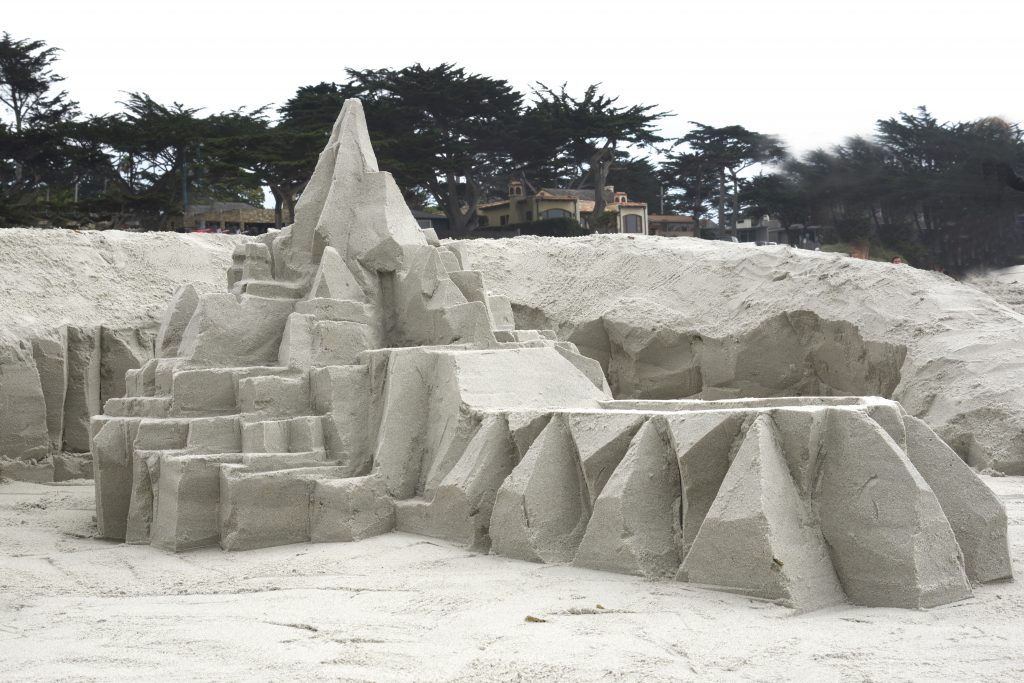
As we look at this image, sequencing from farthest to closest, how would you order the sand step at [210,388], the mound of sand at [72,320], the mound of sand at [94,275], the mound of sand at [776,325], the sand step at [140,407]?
the mound of sand at [94,275] < the mound of sand at [72,320] < the mound of sand at [776,325] < the sand step at [140,407] < the sand step at [210,388]

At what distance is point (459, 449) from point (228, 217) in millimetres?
18839

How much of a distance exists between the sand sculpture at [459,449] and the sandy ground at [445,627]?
0.71 ft

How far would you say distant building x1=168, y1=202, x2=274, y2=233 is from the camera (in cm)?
2233

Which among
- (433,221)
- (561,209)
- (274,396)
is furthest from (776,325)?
(433,221)

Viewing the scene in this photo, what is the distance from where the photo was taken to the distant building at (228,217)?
22.3m

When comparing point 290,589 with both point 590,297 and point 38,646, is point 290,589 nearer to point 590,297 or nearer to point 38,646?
point 38,646

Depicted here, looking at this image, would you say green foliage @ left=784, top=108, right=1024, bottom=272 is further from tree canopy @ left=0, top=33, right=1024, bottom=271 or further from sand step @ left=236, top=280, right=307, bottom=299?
sand step @ left=236, top=280, right=307, bottom=299

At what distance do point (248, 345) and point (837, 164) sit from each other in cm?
650

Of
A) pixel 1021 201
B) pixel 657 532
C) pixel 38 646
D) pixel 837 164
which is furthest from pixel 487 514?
pixel 1021 201

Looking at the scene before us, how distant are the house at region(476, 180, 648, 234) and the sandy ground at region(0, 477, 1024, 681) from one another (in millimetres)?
16921

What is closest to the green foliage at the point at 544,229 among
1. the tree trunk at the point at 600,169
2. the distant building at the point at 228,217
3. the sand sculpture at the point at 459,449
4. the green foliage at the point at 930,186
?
the tree trunk at the point at 600,169

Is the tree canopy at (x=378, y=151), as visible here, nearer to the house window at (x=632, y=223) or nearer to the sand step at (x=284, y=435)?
the house window at (x=632, y=223)

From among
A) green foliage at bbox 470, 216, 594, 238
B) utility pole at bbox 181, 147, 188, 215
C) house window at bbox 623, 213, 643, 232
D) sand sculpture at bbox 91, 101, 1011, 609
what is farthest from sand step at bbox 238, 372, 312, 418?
house window at bbox 623, 213, 643, 232

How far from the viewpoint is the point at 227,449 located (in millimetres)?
6344
